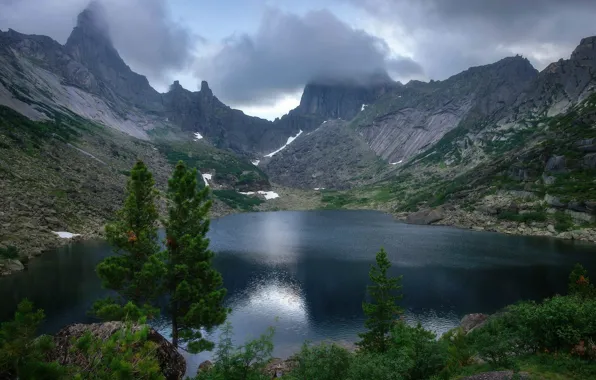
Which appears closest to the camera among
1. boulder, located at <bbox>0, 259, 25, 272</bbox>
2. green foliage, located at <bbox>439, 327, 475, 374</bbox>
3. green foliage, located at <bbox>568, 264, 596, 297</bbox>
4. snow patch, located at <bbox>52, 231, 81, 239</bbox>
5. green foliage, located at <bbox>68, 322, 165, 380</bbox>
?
green foliage, located at <bbox>68, 322, 165, 380</bbox>

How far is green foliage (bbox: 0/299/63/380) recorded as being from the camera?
8.14 m

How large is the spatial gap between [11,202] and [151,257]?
226 ft

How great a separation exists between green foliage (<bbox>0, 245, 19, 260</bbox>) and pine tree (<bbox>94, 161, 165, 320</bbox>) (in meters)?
41.9

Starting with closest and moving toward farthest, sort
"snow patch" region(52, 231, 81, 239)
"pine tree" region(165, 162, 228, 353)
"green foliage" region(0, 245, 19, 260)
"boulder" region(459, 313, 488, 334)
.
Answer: "pine tree" region(165, 162, 228, 353) → "boulder" region(459, 313, 488, 334) → "green foliage" region(0, 245, 19, 260) → "snow patch" region(52, 231, 81, 239)

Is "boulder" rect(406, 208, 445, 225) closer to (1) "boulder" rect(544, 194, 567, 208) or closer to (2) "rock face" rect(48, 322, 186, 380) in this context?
(1) "boulder" rect(544, 194, 567, 208)

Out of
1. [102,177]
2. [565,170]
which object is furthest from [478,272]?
[102,177]

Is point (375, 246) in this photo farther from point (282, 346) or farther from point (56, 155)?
point (56, 155)

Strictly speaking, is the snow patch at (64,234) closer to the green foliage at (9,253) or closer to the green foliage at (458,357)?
the green foliage at (9,253)

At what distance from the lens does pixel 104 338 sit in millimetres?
13945

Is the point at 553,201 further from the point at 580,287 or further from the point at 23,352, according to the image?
the point at 23,352

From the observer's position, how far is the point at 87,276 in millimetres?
55094

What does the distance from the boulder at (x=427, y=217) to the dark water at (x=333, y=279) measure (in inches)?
1329

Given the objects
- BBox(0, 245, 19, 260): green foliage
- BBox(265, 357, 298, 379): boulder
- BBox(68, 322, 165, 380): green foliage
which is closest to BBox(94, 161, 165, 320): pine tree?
BBox(265, 357, 298, 379): boulder

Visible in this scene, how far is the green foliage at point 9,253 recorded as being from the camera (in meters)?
55.9
